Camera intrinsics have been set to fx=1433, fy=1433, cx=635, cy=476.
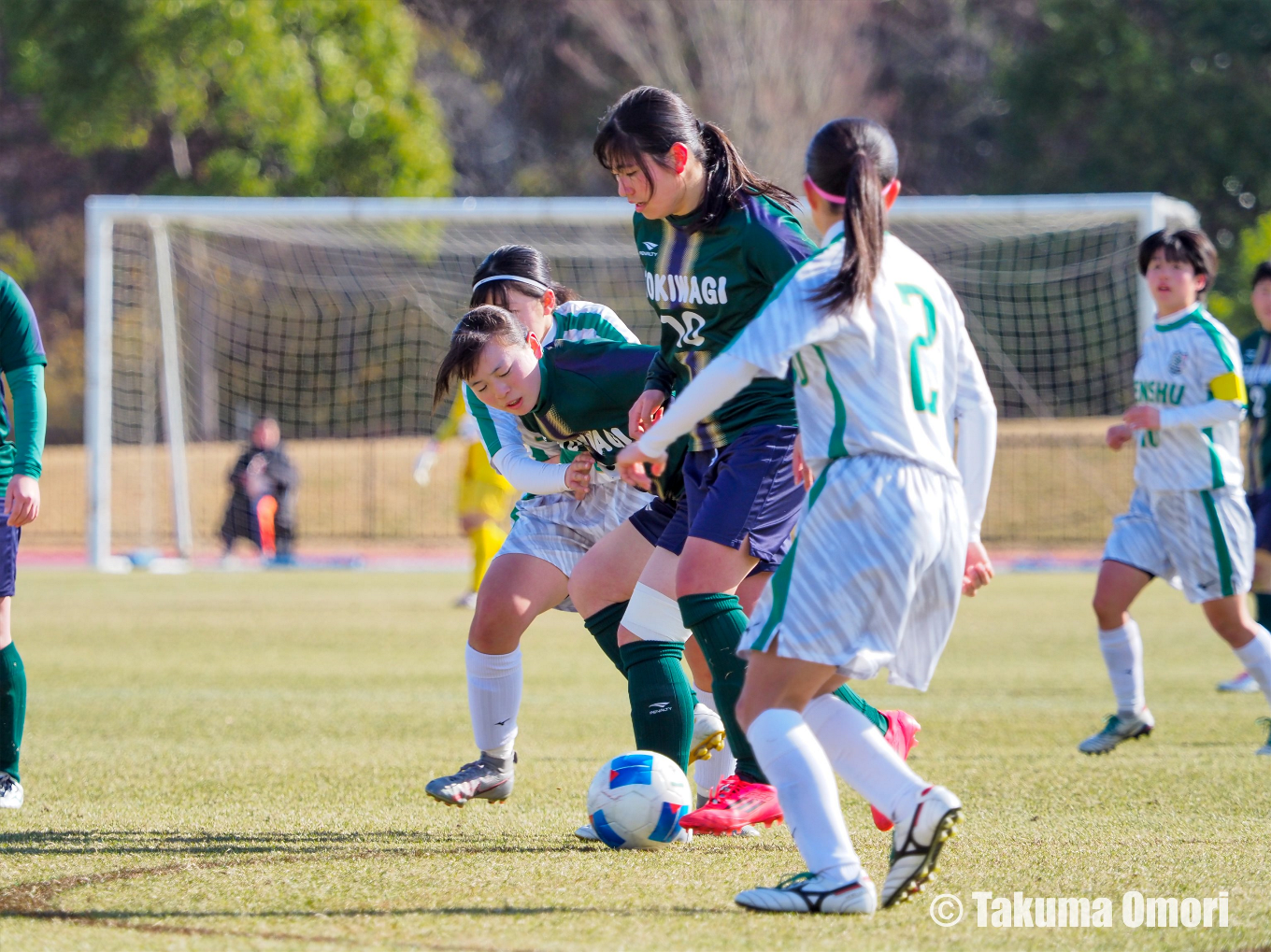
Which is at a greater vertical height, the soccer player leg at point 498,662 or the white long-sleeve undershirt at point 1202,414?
the white long-sleeve undershirt at point 1202,414

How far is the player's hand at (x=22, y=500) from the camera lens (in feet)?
14.3

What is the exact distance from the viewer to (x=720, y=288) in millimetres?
3721

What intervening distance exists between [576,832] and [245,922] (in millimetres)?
1214

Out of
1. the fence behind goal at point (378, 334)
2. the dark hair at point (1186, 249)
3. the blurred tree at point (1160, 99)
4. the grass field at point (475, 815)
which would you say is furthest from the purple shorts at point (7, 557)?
the blurred tree at point (1160, 99)

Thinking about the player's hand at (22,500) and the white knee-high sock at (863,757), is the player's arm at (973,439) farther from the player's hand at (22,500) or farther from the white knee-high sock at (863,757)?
the player's hand at (22,500)

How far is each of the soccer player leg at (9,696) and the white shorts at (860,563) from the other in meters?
2.60

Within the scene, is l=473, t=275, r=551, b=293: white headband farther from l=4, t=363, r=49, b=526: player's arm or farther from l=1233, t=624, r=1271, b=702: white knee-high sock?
l=1233, t=624, r=1271, b=702: white knee-high sock

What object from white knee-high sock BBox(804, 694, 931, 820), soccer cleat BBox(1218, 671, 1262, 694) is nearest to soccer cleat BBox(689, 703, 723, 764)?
white knee-high sock BBox(804, 694, 931, 820)

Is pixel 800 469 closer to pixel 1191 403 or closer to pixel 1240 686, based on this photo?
pixel 1191 403

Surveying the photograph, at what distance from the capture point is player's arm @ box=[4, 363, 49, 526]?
440cm

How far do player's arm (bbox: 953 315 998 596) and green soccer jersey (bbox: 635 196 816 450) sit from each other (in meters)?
0.64

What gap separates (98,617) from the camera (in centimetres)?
1147

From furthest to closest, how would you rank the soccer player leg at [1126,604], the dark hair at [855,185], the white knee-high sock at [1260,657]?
the soccer player leg at [1126,604] → the white knee-high sock at [1260,657] → the dark hair at [855,185]

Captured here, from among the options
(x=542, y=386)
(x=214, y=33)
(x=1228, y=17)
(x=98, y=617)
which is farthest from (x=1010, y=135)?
(x=542, y=386)
